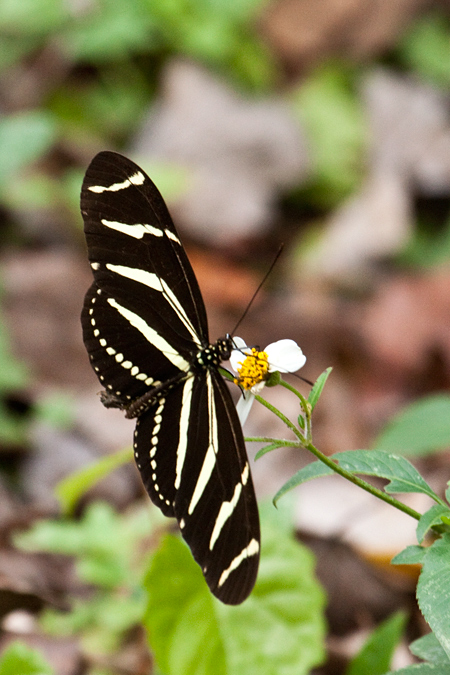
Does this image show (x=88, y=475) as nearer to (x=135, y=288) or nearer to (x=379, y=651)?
(x=135, y=288)

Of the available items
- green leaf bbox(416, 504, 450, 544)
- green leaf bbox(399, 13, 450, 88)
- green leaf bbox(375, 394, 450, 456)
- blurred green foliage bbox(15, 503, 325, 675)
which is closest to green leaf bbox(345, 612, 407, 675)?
blurred green foliage bbox(15, 503, 325, 675)

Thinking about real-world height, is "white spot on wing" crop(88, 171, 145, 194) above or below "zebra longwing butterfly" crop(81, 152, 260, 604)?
above

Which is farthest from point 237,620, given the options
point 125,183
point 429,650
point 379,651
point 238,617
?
point 125,183

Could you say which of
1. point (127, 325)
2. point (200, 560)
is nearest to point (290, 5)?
point (127, 325)

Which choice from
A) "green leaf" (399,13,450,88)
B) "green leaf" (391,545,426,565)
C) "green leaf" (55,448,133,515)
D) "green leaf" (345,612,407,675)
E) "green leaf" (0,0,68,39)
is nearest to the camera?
"green leaf" (391,545,426,565)

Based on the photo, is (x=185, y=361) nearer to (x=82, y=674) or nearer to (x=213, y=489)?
(x=213, y=489)

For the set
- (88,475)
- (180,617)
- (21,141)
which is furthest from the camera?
(21,141)

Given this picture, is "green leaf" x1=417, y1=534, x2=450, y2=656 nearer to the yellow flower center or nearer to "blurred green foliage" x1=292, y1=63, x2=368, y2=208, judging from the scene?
the yellow flower center

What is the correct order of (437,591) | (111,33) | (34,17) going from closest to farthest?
1. (437,591)
2. (111,33)
3. (34,17)
